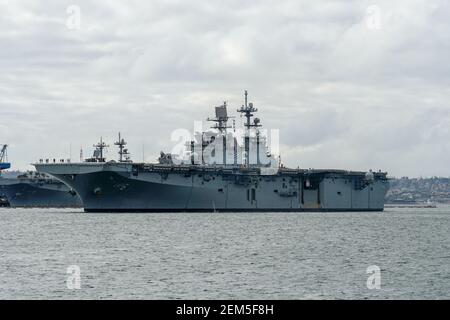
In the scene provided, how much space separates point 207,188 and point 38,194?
138 ft

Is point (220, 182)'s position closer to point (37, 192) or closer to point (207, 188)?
point (207, 188)

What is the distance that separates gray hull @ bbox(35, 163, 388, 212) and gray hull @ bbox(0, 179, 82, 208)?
32.2m

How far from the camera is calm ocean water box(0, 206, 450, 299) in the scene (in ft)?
87.4

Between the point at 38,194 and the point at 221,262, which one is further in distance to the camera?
the point at 38,194

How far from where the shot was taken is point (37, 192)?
112m

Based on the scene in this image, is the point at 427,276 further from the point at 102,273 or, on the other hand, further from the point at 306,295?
the point at 102,273

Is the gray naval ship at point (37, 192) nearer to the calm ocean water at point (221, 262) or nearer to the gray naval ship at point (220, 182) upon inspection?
the gray naval ship at point (220, 182)

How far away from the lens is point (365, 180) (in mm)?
86875

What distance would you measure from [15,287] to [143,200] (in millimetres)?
49568

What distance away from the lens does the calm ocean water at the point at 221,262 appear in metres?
26.6

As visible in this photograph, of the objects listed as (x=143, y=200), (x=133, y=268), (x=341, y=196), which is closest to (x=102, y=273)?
(x=133, y=268)

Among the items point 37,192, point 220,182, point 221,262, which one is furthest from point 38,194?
point 221,262
